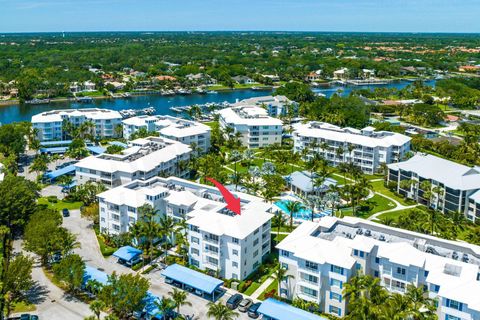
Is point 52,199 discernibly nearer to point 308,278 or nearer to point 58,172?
point 58,172

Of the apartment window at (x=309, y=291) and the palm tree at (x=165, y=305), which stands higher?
the palm tree at (x=165, y=305)

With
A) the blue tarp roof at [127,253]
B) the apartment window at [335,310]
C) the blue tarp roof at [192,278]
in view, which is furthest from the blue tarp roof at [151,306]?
the apartment window at [335,310]

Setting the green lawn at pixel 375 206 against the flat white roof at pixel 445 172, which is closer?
the flat white roof at pixel 445 172

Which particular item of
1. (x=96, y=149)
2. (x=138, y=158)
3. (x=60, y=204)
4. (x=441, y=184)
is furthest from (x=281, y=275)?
(x=96, y=149)

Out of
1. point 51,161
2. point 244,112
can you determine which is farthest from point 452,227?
point 51,161

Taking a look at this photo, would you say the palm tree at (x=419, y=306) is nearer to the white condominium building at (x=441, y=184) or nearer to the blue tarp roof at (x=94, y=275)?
the blue tarp roof at (x=94, y=275)
